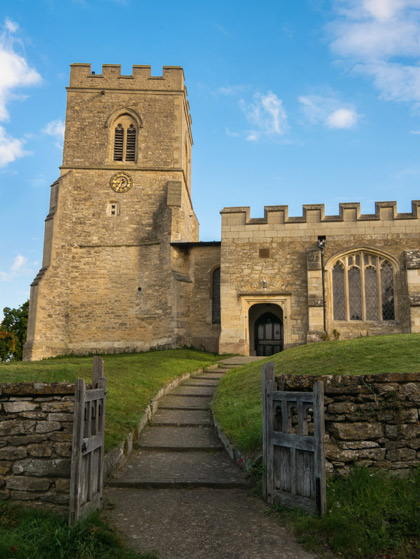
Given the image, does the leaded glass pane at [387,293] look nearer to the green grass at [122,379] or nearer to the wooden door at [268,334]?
the wooden door at [268,334]

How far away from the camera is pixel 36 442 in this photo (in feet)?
18.3

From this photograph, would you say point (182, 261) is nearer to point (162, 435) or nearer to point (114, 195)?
point (114, 195)

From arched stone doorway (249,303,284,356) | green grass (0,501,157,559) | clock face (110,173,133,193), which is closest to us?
green grass (0,501,157,559)

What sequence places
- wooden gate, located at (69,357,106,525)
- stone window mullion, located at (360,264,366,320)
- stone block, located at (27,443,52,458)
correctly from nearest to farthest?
wooden gate, located at (69,357,106,525) < stone block, located at (27,443,52,458) < stone window mullion, located at (360,264,366,320)

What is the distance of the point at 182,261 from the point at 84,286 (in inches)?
209

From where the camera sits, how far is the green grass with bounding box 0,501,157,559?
441 centimetres

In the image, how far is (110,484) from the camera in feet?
21.5

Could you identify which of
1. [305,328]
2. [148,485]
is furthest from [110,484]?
[305,328]

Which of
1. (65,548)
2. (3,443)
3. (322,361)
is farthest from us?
(322,361)

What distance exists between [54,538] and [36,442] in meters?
1.24

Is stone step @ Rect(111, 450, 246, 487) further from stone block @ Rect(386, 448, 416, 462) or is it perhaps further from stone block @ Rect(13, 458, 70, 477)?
stone block @ Rect(386, 448, 416, 462)

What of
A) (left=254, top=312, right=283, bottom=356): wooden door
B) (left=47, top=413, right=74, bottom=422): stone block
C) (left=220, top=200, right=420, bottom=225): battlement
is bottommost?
(left=47, top=413, right=74, bottom=422): stone block

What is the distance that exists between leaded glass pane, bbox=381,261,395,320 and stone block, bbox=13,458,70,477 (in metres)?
18.8

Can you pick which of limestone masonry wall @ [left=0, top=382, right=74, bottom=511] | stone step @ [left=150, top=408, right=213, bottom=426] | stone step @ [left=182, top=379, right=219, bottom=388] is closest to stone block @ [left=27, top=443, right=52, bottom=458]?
limestone masonry wall @ [left=0, top=382, right=74, bottom=511]
